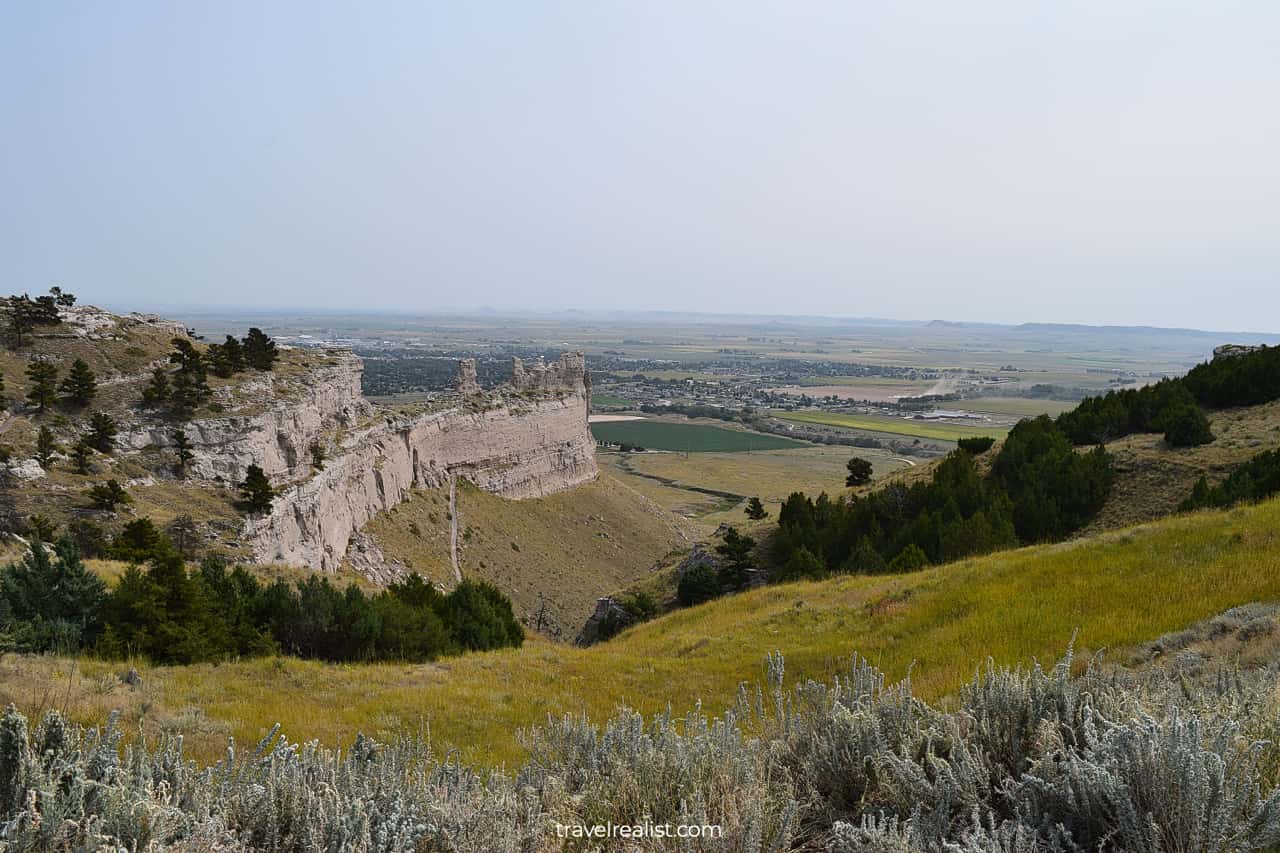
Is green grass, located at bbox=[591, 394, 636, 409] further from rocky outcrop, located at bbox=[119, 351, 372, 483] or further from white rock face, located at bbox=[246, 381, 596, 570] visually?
rocky outcrop, located at bbox=[119, 351, 372, 483]

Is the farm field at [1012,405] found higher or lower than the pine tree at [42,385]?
lower

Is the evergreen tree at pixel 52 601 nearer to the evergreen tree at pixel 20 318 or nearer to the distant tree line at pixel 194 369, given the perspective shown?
the distant tree line at pixel 194 369

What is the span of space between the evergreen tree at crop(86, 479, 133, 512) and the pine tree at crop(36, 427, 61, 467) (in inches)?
115

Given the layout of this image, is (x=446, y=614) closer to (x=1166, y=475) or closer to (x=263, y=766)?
(x=263, y=766)

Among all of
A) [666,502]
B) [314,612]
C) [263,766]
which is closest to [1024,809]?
[263,766]

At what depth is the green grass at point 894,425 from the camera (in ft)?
400

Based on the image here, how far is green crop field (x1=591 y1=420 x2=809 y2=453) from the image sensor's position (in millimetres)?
118312

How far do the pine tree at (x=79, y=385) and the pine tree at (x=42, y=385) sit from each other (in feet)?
1.62

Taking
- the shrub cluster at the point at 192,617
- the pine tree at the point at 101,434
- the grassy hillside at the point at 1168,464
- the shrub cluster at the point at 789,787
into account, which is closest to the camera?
the shrub cluster at the point at 789,787

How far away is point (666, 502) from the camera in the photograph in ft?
264

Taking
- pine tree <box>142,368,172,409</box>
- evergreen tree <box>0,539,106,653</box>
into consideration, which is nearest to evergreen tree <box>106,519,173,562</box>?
evergreen tree <box>0,539,106,653</box>

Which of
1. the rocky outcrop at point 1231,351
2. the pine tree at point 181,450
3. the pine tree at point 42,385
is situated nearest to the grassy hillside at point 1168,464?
the rocky outcrop at point 1231,351

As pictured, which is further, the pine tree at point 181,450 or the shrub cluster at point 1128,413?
the pine tree at point 181,450

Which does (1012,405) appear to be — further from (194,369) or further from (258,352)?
(194,369)
